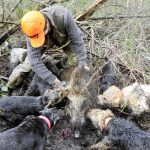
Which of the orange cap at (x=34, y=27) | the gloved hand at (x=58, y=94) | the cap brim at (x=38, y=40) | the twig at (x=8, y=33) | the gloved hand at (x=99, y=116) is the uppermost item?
the orange cap at (x=34, y=27)

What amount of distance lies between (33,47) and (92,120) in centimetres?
150

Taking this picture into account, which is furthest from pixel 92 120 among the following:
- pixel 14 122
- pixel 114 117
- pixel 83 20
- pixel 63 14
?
pixel 83 20

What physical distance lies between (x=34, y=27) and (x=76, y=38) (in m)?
0.84

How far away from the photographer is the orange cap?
21.0 ft

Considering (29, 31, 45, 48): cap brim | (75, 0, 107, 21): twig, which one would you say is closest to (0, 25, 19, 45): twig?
(75, 0, 107, 21): twig

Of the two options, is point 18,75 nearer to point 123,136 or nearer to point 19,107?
point 19,107

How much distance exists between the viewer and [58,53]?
7.93 m

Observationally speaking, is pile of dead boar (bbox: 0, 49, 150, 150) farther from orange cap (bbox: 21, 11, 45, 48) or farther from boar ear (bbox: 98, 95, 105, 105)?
orange cap (bbox: 21, 11, 45, 48)

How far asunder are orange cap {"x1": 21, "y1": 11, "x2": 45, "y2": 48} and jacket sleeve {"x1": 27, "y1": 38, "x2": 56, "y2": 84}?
15cm

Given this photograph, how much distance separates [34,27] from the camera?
6.41 m

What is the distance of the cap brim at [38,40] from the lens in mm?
6562

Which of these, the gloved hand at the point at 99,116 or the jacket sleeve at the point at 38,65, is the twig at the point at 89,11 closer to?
the jacket sleeve at the point at 38,65

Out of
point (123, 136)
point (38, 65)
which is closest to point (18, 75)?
point (38, 65)

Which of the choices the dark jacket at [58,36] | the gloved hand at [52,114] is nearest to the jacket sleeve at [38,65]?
the dark jacket at [58,36]
